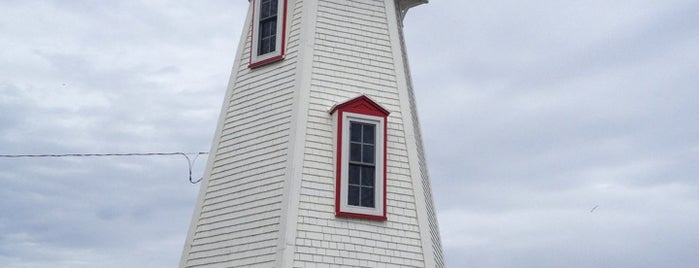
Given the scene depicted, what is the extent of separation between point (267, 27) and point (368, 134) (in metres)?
3.52

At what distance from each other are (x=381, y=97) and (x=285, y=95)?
192 centimetres

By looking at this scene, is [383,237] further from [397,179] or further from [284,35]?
[284,35]

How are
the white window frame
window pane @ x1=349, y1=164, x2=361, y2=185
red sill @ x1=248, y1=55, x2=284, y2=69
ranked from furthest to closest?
red sill @ x1=248, y1=55, x2=284, y2=69
window pane @ x1=349, y1=164, x2=361, y2=185
the white window frame

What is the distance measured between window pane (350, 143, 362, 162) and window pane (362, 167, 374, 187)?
0.23 metres

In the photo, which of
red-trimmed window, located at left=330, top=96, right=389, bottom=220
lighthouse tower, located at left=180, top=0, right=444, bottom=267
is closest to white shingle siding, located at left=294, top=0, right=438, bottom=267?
lighthouse tower, located at left=180, top=0, right=444, bottom=267

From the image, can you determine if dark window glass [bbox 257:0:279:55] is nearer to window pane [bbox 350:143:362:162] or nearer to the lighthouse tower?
the lighthouse tower

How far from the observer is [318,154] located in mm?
16594

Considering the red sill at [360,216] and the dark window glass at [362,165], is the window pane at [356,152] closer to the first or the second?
the dark window glass at [362,165]

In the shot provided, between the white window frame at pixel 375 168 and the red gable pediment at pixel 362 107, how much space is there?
8 cm

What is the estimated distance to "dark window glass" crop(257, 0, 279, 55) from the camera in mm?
18438

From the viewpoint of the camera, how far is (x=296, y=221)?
15727 mm

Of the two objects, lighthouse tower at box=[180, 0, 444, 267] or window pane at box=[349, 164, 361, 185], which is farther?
window pane at box=[349, 164, 361, 185]

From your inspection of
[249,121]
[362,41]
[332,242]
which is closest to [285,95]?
[249,121]

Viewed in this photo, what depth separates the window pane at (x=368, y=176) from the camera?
16.7 metres
